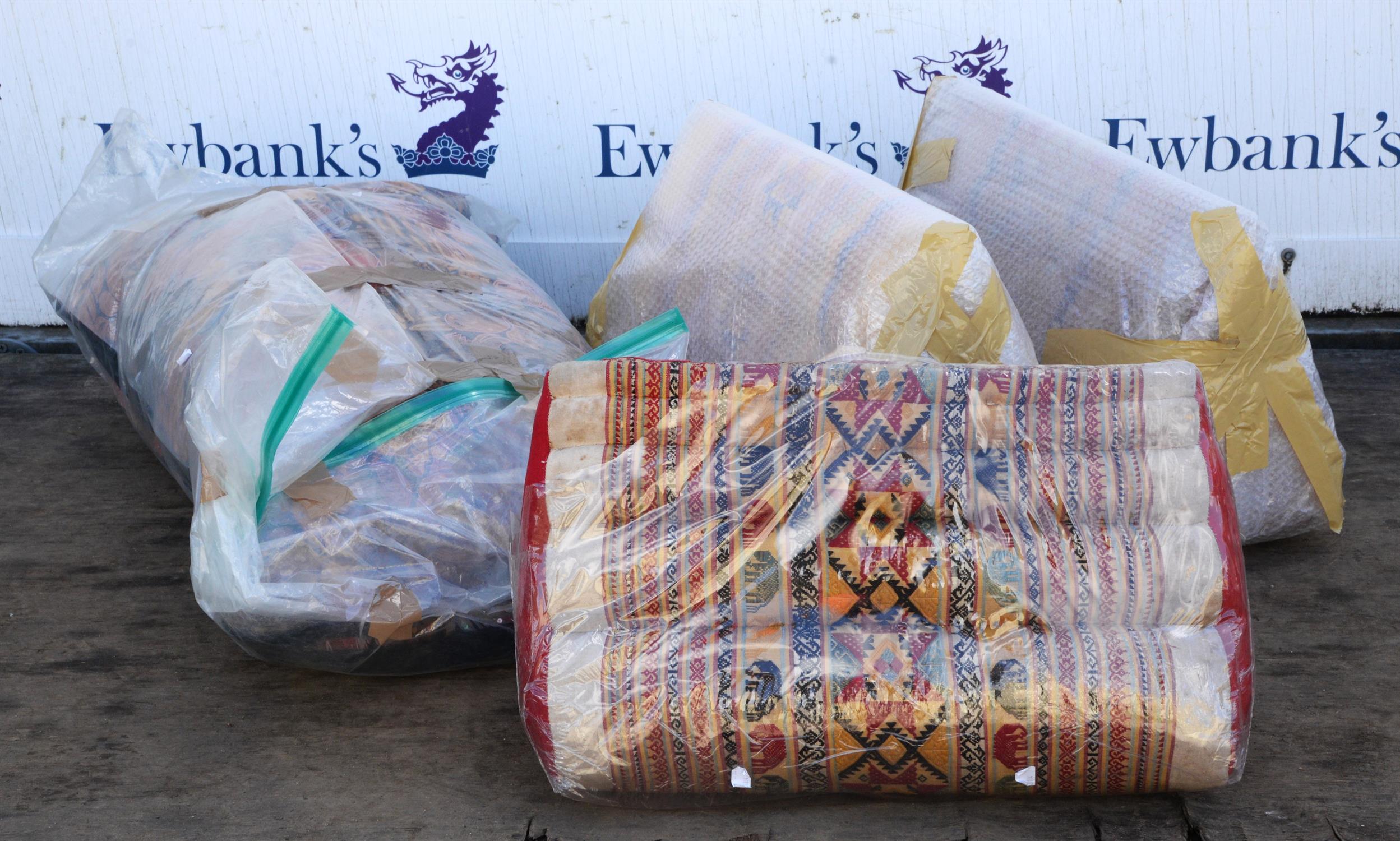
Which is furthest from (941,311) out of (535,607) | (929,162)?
(929,162)

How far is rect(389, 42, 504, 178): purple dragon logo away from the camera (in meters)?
3.07

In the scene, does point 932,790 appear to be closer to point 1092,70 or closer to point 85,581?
point 85,581

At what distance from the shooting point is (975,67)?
304 centimetres

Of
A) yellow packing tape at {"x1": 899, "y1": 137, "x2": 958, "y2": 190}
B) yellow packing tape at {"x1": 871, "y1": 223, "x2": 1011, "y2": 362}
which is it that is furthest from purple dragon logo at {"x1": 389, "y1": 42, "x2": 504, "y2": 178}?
yellow packing tape at {"x1": 871, "y1": 223, "x2": 1011, "y2": 362}

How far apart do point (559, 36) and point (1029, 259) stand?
145cm

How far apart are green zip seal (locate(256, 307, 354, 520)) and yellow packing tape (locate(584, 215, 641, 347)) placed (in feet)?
3.08

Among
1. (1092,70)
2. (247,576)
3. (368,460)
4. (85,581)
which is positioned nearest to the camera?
(247,576)

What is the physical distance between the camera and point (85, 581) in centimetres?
217

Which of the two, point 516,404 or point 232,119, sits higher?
point 232,119

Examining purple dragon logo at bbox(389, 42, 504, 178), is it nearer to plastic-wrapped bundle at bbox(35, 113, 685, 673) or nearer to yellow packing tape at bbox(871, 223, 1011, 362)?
plastic-wrapped bundle at bbox(35, 113, 685, 673)

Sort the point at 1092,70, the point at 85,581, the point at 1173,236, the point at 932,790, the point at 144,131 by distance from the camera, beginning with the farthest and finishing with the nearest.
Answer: the point at 1092,70, the point at 144,131, the point at 85,581, the point at 1173,236, the point at 932,790

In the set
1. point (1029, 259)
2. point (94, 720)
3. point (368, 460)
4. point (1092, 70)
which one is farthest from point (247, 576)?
point (1092, 70)

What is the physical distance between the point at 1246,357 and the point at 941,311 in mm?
581

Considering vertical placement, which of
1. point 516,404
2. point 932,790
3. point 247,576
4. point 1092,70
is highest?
point 1092,70
